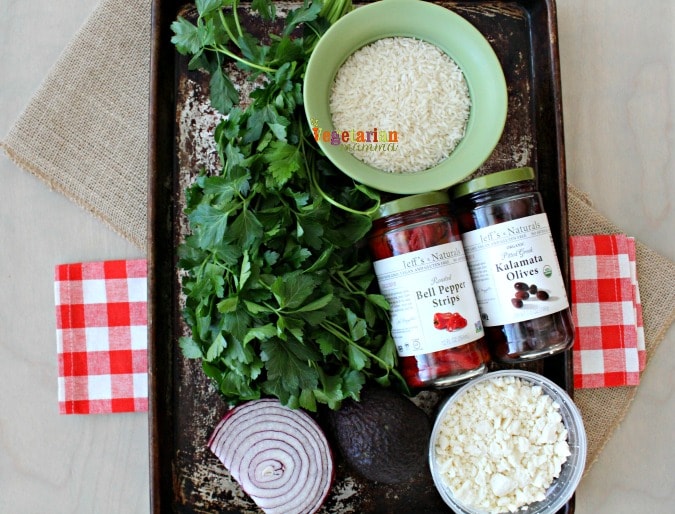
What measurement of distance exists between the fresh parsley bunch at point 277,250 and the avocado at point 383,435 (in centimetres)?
4

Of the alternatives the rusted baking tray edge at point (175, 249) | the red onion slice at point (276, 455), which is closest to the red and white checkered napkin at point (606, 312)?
the rusted baking tray edge at point (175, 249)

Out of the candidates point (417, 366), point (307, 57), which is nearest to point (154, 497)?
point (417, 366)

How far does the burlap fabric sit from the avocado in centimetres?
62

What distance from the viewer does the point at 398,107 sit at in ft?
3.81

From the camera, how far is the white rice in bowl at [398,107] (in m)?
1.16

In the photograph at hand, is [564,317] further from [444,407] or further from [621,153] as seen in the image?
[621,153]

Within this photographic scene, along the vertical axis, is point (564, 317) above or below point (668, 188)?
below

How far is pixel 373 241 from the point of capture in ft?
3.91

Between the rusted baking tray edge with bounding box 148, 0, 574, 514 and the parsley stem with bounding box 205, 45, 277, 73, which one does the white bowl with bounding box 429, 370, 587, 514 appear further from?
the parsley stem with bounding box 205, 45, 277, 73

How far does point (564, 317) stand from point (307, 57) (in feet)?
2.44

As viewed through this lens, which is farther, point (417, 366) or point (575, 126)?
point (575, 126)

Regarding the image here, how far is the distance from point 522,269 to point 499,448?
36 cm

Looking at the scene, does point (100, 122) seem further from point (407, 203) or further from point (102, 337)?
point (407, 203)

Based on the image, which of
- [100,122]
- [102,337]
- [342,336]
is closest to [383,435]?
[342,336]
